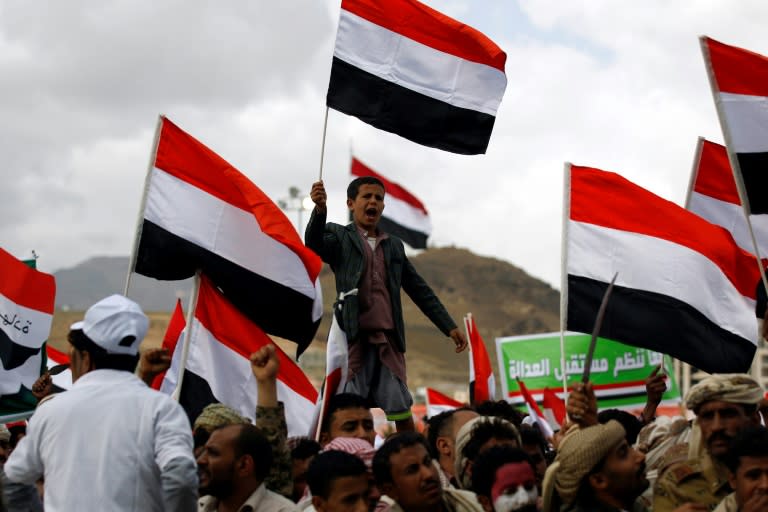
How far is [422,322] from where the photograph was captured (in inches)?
4904

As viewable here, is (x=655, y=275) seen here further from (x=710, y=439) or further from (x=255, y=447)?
(x=255, y=447)

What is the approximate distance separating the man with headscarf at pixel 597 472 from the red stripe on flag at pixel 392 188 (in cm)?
1499

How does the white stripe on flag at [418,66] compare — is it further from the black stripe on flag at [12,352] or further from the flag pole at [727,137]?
the black stripe on flag at [12,352]

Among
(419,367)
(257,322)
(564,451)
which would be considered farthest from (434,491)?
(419,367)

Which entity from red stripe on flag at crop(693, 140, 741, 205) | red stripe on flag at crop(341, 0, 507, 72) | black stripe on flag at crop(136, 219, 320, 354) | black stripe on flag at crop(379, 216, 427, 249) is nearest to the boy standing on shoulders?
black stripe on flag at crop(136, 219, 320, 354)

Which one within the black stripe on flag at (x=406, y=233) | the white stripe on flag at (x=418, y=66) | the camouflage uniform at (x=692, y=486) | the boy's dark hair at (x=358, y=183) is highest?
the black stripe on flag at (x=406, y=233)

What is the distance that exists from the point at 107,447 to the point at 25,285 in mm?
5687

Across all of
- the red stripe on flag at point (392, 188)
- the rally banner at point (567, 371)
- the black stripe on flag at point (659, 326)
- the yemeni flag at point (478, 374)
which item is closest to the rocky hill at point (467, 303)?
the red stripe on flag at point (392, 188)

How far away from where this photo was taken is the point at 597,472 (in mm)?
5355

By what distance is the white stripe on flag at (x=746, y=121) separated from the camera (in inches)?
309

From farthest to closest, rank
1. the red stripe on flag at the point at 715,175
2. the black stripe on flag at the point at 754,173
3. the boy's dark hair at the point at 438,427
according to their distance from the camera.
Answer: the red stripe on flag at the point at 715,175, the black stripe on flag at the point at 754,173, the boy's dark hair at the point at 438,427

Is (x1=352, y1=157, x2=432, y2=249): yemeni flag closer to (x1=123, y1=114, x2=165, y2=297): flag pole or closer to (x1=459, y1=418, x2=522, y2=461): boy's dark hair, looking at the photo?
(x1=123, y1=114, x2=165, y2=297): flag pole

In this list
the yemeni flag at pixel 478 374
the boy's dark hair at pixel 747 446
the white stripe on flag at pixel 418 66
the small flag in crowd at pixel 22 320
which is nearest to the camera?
the boy's dark hair at pixel 747 446

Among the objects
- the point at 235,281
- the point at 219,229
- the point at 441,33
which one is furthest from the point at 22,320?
the point at 441,33
